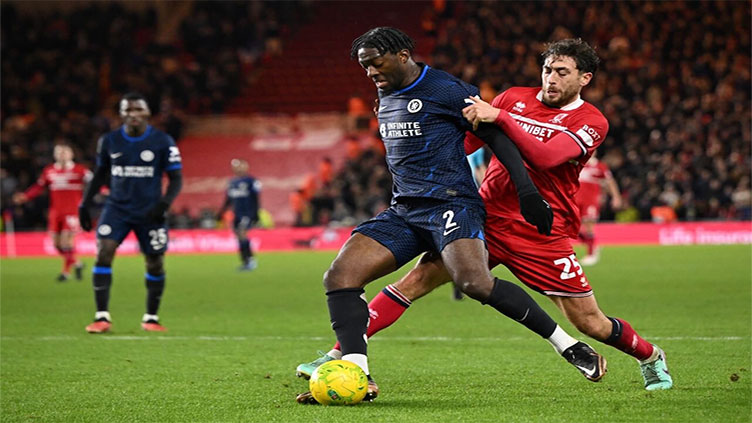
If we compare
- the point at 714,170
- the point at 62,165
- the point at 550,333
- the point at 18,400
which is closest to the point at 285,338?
the point at 18,400

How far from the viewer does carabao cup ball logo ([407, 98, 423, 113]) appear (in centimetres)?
542

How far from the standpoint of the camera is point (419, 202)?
545 cm

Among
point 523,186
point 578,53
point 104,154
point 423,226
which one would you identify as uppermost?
point 578,53

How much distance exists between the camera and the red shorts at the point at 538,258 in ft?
17.9

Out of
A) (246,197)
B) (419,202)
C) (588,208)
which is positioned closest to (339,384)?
(419,202)

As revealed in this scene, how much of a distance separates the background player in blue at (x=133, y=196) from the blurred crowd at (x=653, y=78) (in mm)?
15163

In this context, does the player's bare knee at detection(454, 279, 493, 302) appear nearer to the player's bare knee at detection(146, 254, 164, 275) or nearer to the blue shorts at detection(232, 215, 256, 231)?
the player's bare knee at detection(146, 254, 164, 275)

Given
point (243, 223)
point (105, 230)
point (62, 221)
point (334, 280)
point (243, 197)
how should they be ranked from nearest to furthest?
1. point (334, 280)
2. point (105, 230)
3. point (62, 221)
4. point (243, 223)
5. point (243, 197)

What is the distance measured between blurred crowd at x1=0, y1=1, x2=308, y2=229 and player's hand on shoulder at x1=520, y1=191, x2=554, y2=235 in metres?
22.9

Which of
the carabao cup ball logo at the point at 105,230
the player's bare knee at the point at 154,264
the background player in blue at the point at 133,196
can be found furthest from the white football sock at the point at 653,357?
the carabao cup ball logo at the point at 105,230

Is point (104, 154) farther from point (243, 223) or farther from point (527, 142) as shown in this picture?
point (243, 223)

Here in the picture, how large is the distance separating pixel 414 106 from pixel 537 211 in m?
0.90

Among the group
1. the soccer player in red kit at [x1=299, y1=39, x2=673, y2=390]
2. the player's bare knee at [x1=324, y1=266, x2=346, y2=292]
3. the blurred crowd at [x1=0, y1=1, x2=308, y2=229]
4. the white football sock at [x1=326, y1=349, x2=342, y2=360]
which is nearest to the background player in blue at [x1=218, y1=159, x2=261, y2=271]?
the blurred crowd at [x1=0, y1=1, x2=308, y2=229]

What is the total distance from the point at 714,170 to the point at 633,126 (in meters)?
2.16
